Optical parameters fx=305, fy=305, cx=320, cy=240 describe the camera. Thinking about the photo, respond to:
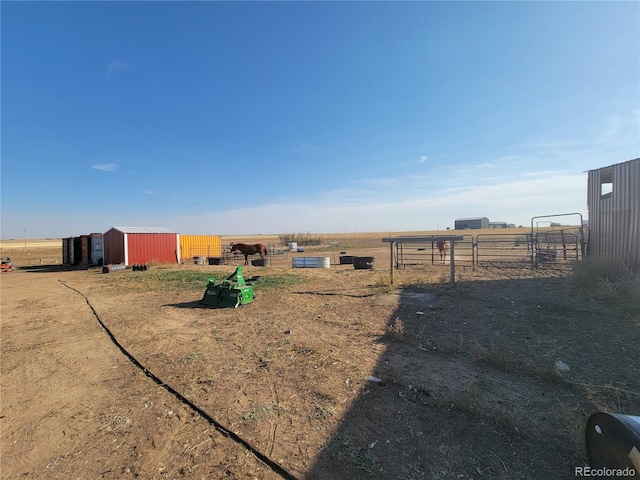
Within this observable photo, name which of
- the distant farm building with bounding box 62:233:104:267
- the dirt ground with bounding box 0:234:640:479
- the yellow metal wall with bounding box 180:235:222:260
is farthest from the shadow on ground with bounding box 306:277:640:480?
the distant farm building with bounding box 62:233:104:267

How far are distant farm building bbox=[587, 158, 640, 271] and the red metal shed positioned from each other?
26958mm

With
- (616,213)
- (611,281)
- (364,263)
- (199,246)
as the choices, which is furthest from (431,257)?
(199,246)

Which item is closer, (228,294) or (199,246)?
(228,294)

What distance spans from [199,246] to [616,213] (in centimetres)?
2993

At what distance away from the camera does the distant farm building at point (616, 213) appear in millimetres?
8805

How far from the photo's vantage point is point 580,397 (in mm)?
3410

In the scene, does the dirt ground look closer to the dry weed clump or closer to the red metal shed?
the dry weed clump

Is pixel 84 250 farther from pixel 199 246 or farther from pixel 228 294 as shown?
pixel 228 294

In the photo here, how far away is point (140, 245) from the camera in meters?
23.9

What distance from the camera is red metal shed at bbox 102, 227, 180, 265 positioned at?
75.9 ft

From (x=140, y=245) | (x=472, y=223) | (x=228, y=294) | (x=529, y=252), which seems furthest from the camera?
(x=472, y=223)

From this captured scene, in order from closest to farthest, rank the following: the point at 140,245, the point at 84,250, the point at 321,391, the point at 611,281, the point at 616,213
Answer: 1. the point at 321,391
2. the point at 611,281
3. the point at 616,213
4. the point at 140,245
5. the point at 84,250

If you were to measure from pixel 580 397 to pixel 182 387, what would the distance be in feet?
15.6

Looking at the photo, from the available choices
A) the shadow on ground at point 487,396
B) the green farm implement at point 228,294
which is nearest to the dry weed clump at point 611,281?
the shadow on ground at point 487,396
